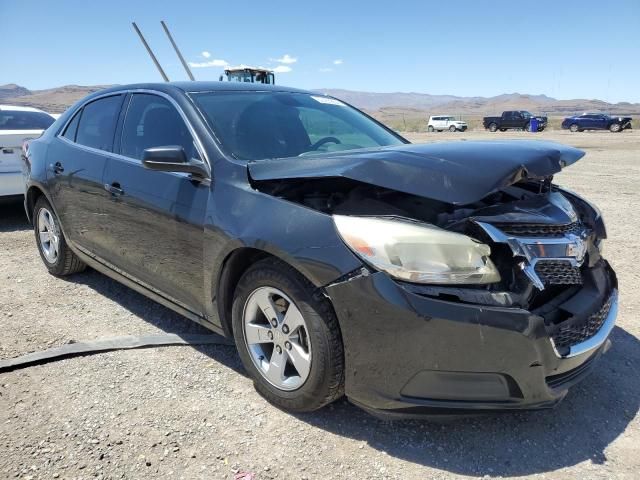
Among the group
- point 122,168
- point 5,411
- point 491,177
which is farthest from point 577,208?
point 5,411

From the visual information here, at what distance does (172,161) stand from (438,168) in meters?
1.41

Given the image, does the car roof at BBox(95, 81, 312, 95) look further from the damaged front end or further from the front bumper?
the front bumper

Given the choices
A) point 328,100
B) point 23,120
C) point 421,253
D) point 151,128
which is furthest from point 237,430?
point 23,120

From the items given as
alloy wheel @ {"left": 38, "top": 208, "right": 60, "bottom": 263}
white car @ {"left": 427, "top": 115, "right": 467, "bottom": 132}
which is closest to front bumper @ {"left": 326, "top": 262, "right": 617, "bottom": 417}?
alloy wheel @ {"left": 38, "top": 208, "right": 60, "bottom": 263}

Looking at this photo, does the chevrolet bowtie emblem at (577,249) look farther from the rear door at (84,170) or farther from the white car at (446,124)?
the white car at (446,124)

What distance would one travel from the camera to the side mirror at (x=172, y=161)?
9.07 ft

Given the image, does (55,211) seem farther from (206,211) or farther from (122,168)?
(206,211)

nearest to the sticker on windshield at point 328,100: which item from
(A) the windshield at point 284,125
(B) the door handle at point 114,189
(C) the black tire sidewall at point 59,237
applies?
(A) the windshield at point 284,125

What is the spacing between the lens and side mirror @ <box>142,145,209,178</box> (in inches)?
109

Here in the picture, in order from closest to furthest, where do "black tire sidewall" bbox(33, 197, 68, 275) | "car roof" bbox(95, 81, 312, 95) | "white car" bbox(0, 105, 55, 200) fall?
"car roof" bbox(95, 81, 312, 95)
"black tire sidewall" bbox(33, 197, 68, 275)
"white car" bbox(0, 105, 55, 200)

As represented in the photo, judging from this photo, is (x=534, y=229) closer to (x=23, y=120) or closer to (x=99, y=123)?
(x=99, y=123)

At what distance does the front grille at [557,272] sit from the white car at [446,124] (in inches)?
1947

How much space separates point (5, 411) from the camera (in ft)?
8.72

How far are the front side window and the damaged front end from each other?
2.97 ft
